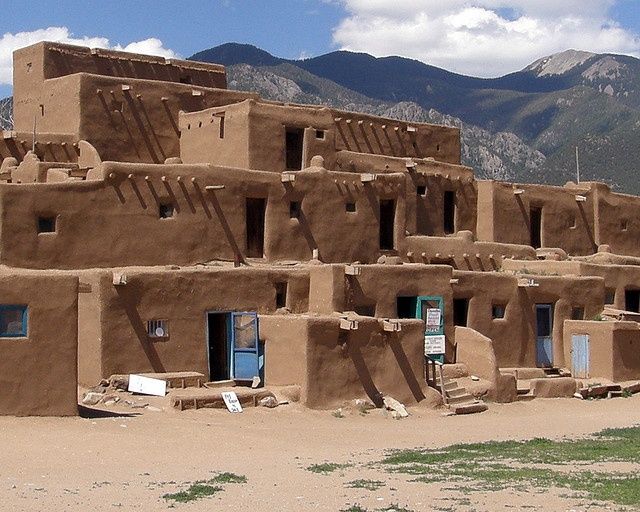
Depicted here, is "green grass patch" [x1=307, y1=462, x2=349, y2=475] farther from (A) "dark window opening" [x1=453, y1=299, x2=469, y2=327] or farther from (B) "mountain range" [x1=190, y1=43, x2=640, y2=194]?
(B) "mountain range" [x1=190, y1=43, x2=640, y2=194]

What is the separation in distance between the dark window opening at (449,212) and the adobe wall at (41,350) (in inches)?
720

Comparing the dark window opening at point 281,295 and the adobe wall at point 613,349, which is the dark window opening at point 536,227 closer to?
the adobe wall at point 613,349

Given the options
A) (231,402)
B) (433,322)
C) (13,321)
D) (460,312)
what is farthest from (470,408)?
(13,321)

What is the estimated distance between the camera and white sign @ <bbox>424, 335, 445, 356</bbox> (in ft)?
88.4

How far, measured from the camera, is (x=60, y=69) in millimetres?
31109

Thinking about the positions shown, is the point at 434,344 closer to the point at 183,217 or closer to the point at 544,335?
the point at 544,335

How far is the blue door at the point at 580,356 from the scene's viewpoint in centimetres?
2973

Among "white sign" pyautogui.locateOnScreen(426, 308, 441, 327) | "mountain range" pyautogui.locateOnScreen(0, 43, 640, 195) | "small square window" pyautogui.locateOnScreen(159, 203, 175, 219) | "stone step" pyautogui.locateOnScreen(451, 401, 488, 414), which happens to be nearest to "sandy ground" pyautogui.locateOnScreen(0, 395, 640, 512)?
"stone step" pyautogui.locateOnScreen(451, 401, 488, 414)

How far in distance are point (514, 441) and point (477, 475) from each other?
5.10 m

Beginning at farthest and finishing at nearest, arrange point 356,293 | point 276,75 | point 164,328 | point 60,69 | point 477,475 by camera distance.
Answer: point 276,75
point 60,69
point 356,293
point 164,328
point 477,475

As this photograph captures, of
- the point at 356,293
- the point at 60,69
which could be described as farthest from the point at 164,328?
the point at 60,69

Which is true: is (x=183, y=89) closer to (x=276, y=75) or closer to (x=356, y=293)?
(x=356, y=293)

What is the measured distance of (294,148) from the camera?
99.8 ft

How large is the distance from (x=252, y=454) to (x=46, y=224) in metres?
9.57
